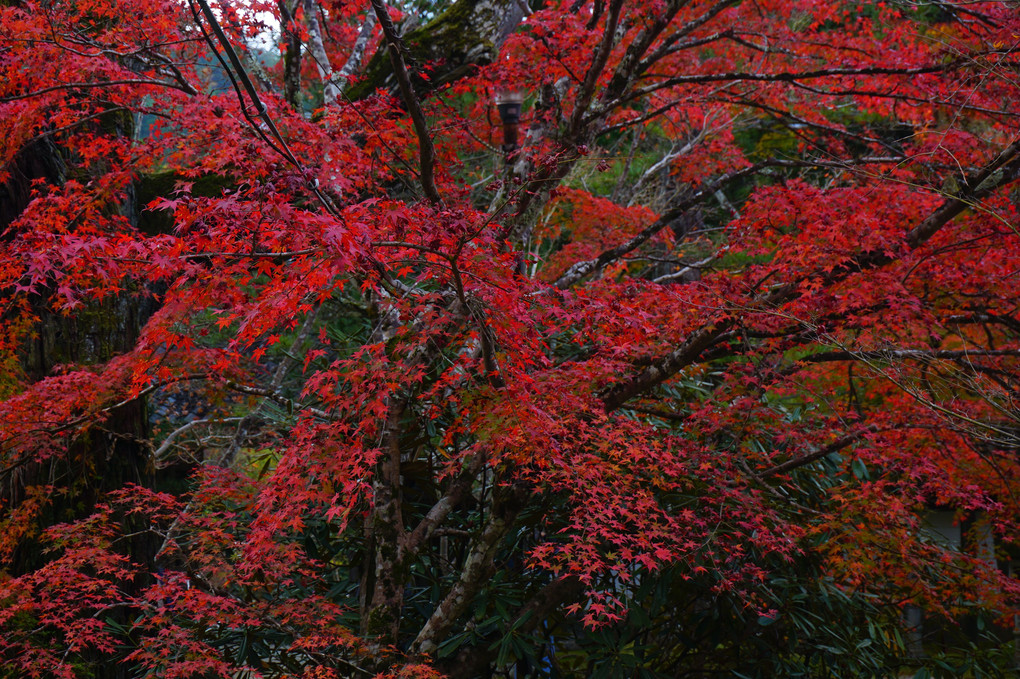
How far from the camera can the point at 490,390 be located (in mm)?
3734

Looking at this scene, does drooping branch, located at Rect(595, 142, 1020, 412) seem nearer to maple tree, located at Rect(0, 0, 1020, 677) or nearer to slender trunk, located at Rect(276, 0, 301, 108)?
maple tree, located at Rect(0, 0, 1020, 677)

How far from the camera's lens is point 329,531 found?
523cm

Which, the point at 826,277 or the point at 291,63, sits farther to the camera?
the point at 291,63

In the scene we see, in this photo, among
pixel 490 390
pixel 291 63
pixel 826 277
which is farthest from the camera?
pixel 291 63

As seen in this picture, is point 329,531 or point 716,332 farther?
point 329,531

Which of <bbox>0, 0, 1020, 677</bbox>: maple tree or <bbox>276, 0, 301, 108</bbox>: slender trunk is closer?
<bbox>0, 0, 1020, 677</bbox>: maple tree

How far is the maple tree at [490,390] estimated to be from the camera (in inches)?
151

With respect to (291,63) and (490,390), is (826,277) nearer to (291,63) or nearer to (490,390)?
(490,390)

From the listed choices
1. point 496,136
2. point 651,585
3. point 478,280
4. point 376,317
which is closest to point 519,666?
point 651,585

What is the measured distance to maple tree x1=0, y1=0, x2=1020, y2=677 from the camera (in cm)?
383

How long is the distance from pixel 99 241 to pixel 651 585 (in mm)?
3790

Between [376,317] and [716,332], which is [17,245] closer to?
[376,317]

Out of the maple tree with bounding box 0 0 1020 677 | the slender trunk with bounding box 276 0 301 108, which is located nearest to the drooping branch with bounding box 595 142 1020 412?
the maple tree with bounding box 0 0 1020 677

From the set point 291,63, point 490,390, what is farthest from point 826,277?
point 291,63
